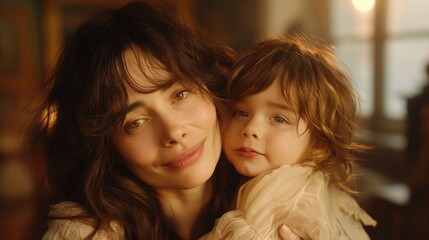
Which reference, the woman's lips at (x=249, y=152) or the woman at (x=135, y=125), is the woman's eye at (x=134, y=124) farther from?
the woman's lips at (x=249, y=152)

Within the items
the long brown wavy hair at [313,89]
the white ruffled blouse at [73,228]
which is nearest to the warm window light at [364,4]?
the long brown wavy hair at [313,89]

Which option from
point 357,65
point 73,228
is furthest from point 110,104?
point 357,65

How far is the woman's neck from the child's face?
17cm

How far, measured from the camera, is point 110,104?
985 mm

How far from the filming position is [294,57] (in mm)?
1104

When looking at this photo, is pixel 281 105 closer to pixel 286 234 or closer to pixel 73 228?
pixel 286 234

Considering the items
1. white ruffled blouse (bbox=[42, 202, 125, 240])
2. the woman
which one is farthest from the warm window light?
white ruffled blouse (bbox=[42, 202, 125, 240])

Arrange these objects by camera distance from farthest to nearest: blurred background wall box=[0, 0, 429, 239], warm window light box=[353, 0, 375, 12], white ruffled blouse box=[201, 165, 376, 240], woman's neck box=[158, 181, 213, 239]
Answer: warm window light box=[353, 0, 375, 12] < blurred background wall box=[0, 0, 429, 239] < woman's neck box=[158, 181, 213, 239] < white ruffled blouse box=[201, 165, 376, 240]

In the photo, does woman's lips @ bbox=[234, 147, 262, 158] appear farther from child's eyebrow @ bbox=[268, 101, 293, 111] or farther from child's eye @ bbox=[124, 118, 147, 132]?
child's eye @ bbox=[124, 118, 147, 132]

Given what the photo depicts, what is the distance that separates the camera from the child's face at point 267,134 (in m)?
1.06

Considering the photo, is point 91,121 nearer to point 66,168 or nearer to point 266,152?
point 66,168

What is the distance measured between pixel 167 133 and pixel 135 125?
88 mm

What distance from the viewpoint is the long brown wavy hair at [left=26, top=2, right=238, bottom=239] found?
1000mm

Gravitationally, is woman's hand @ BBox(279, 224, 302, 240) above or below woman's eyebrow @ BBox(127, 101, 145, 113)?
below
